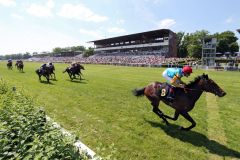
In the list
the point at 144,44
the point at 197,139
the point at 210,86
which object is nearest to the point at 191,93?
the point at 210,86

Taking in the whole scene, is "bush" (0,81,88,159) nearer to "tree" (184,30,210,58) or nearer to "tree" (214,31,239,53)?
"tree" (184,30,210,58)

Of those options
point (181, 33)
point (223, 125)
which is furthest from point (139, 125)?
point (181, 33)

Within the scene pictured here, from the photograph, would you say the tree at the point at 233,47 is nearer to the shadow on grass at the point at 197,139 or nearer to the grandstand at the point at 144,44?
the grandstand at the point at 144,44

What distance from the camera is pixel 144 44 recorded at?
73438 mm

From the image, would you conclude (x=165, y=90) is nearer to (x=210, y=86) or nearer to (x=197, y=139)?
(x=210, y=86)

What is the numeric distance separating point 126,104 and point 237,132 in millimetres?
4670

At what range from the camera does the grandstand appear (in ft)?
218

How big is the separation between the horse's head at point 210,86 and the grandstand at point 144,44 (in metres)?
56.6

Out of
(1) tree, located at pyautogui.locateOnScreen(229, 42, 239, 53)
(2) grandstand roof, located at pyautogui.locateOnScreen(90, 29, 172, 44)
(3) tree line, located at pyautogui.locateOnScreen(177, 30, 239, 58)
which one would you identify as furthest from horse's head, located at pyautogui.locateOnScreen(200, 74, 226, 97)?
(1) tree, located at pyautogui.locateOnScreen(229, 42, 239, 53)

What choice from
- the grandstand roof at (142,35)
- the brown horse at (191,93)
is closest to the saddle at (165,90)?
the brown horse at (191,93)

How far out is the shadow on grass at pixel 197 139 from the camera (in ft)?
17.6

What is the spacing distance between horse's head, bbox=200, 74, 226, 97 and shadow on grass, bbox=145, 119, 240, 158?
1328mm

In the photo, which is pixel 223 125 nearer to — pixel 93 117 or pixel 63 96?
pixel 93 117

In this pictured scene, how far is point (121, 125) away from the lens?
6.92 meters
